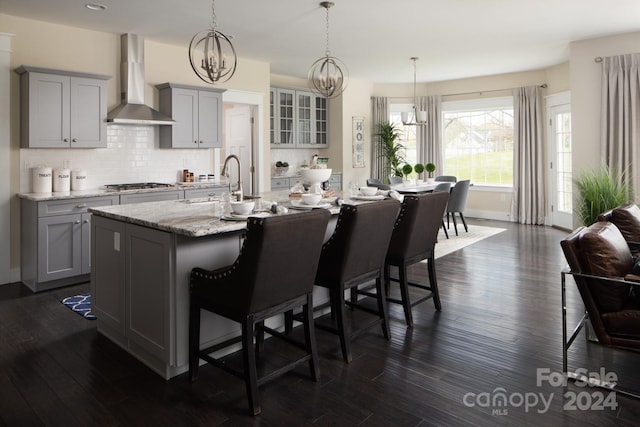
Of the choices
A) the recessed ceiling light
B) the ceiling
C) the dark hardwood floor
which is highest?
the ceiling

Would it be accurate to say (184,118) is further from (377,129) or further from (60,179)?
(377,129)

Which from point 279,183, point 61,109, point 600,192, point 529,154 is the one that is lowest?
point 600,192

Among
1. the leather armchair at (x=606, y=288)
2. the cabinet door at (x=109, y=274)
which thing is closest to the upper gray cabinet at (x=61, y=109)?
the cabinet door at (x=109, y=274)

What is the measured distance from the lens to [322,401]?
249 cm

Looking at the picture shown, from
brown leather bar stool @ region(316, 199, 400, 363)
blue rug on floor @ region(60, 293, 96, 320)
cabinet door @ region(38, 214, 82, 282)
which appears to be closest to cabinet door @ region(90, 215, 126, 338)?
blue rug on floor @ region(60, 293, 96, 320)

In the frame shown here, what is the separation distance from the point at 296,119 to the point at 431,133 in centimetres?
299

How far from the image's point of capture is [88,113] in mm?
5117

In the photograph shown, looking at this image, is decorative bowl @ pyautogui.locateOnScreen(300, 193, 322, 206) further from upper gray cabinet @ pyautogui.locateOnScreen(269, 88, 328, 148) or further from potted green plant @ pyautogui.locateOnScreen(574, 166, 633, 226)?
upper gray cabinet @ pyautogui.locateOnScreen(269, 88, 328, 148)

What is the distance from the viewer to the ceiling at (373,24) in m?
4.70

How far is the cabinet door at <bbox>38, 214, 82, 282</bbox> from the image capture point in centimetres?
452

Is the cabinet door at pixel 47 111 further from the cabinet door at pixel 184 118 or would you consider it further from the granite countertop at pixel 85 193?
the cabinet door at pixel 184 118

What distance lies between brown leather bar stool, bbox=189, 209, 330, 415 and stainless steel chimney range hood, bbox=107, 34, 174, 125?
350cm

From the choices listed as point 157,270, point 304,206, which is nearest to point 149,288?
point 157,270

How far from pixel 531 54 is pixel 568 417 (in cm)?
623
